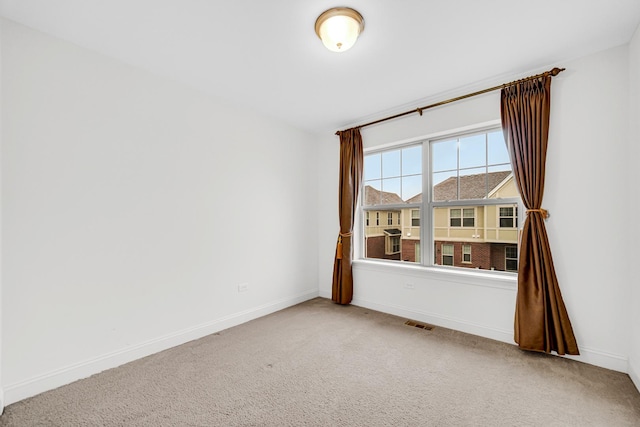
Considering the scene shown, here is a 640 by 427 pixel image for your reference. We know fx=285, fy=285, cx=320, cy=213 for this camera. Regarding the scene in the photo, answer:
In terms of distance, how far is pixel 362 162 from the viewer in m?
3.86

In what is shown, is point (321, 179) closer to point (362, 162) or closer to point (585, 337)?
point (362, 162)

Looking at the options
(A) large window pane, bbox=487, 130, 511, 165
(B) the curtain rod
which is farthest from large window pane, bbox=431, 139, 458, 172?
(B) the curtain rod

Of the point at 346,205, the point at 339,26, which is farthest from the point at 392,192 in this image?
the point at 339,26

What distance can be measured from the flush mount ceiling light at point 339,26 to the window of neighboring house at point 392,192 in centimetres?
190

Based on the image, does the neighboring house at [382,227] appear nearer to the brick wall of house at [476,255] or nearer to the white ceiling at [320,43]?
the brick wall of house at [476,255]

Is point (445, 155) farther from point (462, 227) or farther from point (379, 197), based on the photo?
point (379, 197)

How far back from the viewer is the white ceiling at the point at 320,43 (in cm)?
184

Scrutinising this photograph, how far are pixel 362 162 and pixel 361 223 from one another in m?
0.86

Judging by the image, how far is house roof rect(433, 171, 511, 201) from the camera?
3021 millimetres

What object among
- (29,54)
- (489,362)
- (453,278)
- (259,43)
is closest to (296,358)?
(489,362)

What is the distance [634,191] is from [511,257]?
1094 millimetres

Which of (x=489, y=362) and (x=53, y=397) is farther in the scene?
(x=489, y=362)

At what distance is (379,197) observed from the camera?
154 inches

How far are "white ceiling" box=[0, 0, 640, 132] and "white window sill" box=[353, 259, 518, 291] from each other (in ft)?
6.39
